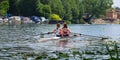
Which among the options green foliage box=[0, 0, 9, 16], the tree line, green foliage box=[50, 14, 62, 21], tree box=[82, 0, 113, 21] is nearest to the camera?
green foliage box=[0, 0, 9, 16]

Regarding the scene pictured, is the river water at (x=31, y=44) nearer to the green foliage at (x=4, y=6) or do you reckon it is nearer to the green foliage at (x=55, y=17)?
the green foliage at (x=4, y=6)

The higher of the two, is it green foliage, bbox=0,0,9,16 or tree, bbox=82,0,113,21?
green foliage, bbox=0,0,9,16

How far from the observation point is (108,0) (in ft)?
591

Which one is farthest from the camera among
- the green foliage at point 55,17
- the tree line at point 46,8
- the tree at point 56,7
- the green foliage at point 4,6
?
the tree at point 56,7

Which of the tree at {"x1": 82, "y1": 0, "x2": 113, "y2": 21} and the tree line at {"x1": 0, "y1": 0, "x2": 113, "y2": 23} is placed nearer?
the tree line at {"x1": 0, "y1": 0, "x2": 113, "y2": 23}

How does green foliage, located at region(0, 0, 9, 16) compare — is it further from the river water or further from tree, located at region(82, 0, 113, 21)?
the river water

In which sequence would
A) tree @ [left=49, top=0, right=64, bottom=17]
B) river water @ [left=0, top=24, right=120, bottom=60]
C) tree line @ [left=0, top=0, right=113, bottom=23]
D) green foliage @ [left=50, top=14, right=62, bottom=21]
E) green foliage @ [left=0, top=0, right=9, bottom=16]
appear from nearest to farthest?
river water @ [left=0, top=24, right=120, bottom=60] < green foliage @ [left=0, top=0, right=9, bottom=16] < tree line @ [left=0, top=0, right=113, bottom=23] < green foliage @ [left=50, top=14, right=62, bottom=21] < tree @ [left=49, top=0, right=64, bottom=17]

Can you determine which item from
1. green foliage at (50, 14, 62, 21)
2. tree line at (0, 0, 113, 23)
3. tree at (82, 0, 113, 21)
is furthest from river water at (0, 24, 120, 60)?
tree at (82, 0, 113, 21)

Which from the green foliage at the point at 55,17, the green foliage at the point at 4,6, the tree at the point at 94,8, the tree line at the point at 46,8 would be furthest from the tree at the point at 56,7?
the tree at the point at 94,8

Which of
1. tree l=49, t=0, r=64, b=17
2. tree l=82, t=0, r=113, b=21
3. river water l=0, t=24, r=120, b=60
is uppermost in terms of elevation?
river water l=0, t=24, r=120, b=60

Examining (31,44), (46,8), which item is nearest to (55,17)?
(46,8)

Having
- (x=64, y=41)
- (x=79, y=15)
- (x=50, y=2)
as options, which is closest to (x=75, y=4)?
(x=79, y=15)

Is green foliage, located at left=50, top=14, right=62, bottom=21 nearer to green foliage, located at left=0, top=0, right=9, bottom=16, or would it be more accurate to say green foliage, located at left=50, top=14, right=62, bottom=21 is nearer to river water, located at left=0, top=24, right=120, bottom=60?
green foliage, located at left=0, top=0, right=9, bottom=16

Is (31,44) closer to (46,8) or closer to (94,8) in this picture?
(46,8)
